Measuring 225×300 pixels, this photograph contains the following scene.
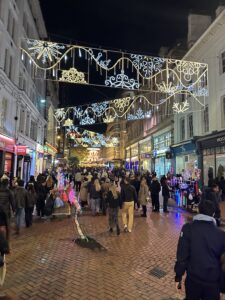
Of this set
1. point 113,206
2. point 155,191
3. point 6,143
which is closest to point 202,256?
point 113,206

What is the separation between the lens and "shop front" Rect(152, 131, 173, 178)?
1216 inches

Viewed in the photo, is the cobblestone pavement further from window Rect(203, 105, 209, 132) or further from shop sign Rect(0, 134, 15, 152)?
window Rect(203, 105, 209, 132)

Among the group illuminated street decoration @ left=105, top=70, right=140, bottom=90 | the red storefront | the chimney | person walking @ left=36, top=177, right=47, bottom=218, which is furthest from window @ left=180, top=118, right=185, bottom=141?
person walking @ left=36, top=177, right=47, bottom=218

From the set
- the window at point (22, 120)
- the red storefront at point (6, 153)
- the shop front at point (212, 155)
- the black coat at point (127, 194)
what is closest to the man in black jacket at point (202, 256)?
the black coat at point (127, 194)

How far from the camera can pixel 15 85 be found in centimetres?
2097

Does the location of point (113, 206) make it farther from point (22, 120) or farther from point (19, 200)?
point (22, 120)

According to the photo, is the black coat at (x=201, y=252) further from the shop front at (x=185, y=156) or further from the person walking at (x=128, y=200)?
the shop front at (x=185, y=156)

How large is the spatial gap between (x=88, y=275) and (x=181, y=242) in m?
3.15

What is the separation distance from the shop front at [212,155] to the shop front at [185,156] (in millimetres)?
924

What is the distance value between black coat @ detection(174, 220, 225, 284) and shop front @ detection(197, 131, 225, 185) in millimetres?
15990

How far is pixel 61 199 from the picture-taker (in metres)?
12.3

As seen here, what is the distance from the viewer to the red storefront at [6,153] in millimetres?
18055

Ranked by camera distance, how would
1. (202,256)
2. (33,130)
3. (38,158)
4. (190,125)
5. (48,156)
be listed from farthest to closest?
1. (48,156)
2. (38,158)
3. (33,130)
4. (190,125)
5. (202,256)

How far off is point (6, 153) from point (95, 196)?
33.8 feet
